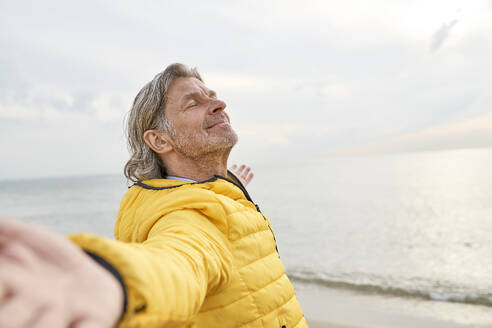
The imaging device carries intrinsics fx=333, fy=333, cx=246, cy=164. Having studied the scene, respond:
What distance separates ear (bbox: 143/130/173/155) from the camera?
2100 mm

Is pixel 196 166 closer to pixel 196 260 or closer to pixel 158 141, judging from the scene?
pixel 158 141

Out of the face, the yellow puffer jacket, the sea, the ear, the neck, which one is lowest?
the sea

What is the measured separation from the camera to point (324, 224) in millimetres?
16578

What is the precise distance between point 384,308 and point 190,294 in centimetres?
647

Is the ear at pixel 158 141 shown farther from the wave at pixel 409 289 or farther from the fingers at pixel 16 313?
the wave at pixel 409 289

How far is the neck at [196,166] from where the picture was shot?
6.83 feet

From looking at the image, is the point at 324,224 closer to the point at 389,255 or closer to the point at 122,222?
the point at 389,255

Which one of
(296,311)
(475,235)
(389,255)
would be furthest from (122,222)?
(475,235)

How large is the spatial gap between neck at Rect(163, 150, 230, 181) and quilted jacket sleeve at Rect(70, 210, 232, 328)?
0.91m

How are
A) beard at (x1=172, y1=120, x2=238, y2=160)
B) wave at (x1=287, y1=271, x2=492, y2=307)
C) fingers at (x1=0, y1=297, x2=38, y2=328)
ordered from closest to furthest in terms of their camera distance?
fingers at (x1=0, y1=297, x2=38, y2=328)
beard at (x1=172, y1=120, x2=238, y2=160)
wave at (x1=287, y1=271, x2=492, y2=307)

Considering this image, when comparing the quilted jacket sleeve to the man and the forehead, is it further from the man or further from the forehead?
the forehead

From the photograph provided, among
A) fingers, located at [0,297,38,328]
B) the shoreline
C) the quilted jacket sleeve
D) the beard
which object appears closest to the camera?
Answer: fingers, located at [0,297,38,328]

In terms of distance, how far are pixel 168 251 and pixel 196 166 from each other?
1.26 meters

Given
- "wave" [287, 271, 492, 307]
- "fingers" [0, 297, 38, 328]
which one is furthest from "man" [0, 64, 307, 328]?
"wave" [287, 271, 492, 307]
